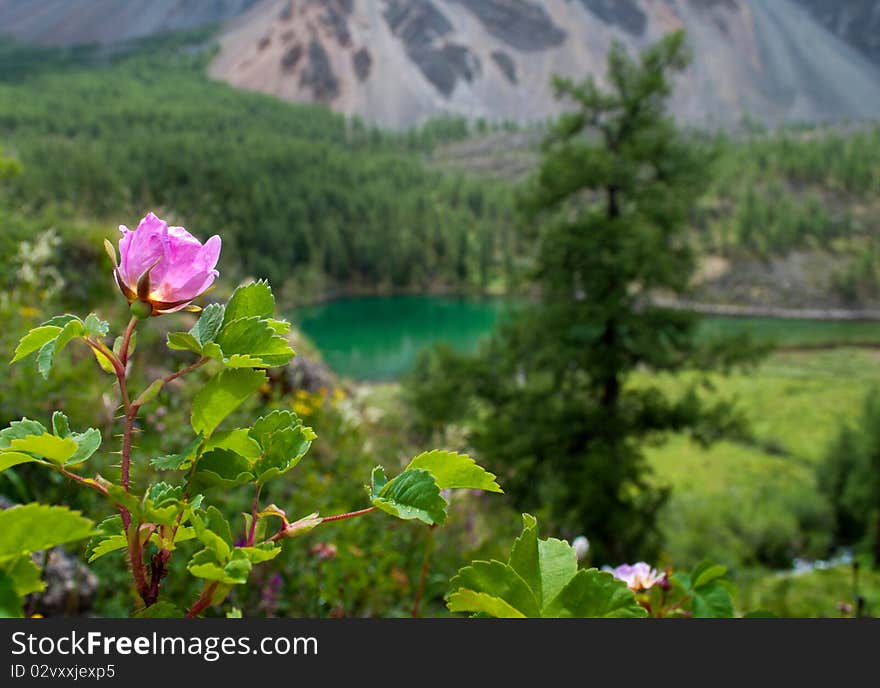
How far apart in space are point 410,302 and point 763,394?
3477 centimetres

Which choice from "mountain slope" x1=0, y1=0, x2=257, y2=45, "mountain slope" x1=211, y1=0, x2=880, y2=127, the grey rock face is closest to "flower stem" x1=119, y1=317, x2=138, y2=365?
"mountain slope" x1=211, y1=0, x2=880, y2=127

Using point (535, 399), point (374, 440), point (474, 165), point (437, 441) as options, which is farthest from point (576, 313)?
point (474, 165)

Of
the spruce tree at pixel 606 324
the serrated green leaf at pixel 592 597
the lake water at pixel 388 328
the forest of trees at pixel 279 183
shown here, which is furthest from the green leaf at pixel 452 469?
the forest of trees at pixel 279 183

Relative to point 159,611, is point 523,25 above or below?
above

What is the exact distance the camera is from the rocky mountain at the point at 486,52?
152m

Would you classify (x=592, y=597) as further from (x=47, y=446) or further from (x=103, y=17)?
(x=103, y=17)

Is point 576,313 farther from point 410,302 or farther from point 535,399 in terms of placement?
Answer: point 410,302

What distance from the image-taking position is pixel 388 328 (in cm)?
5594

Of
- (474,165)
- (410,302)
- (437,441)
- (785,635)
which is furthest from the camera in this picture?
(474,165)

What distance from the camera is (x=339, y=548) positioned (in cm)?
294

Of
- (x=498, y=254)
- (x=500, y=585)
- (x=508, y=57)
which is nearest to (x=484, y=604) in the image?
(x=500, y=585)

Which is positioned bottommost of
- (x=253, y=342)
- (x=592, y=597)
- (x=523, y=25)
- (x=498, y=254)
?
(x=498, y=254)

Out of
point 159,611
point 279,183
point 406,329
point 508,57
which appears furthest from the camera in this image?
point 508,57

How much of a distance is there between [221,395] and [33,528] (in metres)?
0.20
